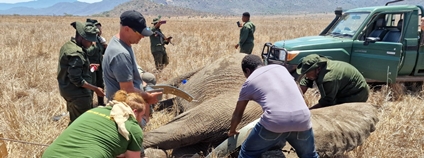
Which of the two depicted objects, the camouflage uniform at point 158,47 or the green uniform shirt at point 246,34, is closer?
the camouflage uniform at point 158,47

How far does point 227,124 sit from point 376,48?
3.56 metres

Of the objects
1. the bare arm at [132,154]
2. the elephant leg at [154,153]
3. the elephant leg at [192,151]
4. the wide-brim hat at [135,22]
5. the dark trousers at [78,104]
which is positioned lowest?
the elephant leg at [192,151]

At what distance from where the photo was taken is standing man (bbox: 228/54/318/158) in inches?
102

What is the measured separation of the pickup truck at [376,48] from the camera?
554 centimetres

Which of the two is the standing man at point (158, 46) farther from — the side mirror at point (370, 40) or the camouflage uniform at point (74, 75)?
the side mirror at point (370, 40)

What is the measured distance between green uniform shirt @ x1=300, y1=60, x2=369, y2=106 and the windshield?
247 centimetres

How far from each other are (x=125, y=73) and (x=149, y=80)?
6.16 feet

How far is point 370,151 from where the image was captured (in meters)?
3.53

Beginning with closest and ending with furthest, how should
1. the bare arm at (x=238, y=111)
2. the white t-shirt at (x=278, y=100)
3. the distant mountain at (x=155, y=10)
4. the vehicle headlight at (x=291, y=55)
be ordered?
the white t-shirt at (x=278, y=100) < the bare arm at (x=238, y=111) < the vehicle headlight at (x=291, y=55) < the distant mountain at (x=155, y=10)

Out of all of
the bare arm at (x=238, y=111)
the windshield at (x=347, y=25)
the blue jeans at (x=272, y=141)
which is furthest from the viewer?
the windshield at (x=347, y=25)

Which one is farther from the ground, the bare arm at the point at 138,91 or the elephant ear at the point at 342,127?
the bare arm at the point at 138,91

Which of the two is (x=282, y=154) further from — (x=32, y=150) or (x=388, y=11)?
(x=388, y=11)


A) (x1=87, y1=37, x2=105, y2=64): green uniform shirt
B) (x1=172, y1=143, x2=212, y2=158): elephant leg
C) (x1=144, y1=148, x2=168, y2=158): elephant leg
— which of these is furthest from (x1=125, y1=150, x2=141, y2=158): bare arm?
(x1=87, y1=37, x2=105, y2=64): green uniform shirt

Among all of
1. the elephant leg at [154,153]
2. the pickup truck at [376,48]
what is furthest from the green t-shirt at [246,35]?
the elephant leg at [154,153]
